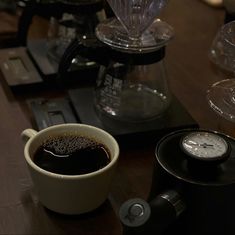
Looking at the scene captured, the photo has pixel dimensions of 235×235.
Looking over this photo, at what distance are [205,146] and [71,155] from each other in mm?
177

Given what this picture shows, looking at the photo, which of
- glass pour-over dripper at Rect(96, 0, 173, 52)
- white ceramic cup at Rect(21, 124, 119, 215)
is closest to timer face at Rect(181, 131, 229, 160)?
white ceramic cup at Rect(21, 124, 119, 215)

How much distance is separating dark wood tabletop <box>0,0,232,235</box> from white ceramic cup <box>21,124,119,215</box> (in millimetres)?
21

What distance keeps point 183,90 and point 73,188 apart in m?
0.42

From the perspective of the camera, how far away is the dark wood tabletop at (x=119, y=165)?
2.21 ft

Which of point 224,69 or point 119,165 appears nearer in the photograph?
point 119,165

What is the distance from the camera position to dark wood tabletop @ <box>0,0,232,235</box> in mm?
674

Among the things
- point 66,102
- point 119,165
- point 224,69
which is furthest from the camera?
point 224,69

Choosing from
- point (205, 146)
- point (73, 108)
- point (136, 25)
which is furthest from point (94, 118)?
point (205, 146)

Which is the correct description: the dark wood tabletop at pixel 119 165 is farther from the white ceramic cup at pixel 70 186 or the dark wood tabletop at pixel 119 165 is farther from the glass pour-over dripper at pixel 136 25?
the glass pour-over dripper at pixel 136 25

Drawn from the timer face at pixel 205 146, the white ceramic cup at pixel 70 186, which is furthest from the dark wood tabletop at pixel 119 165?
the timer face at pixel 205 146

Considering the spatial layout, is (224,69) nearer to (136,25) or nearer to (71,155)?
(136,25)

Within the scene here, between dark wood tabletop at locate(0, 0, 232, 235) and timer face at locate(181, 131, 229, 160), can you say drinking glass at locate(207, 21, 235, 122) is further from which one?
timer face at locate(181, 131, 229, 160)

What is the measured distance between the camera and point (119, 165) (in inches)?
30.9

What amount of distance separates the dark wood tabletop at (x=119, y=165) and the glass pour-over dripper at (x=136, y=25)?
158 millimetres
